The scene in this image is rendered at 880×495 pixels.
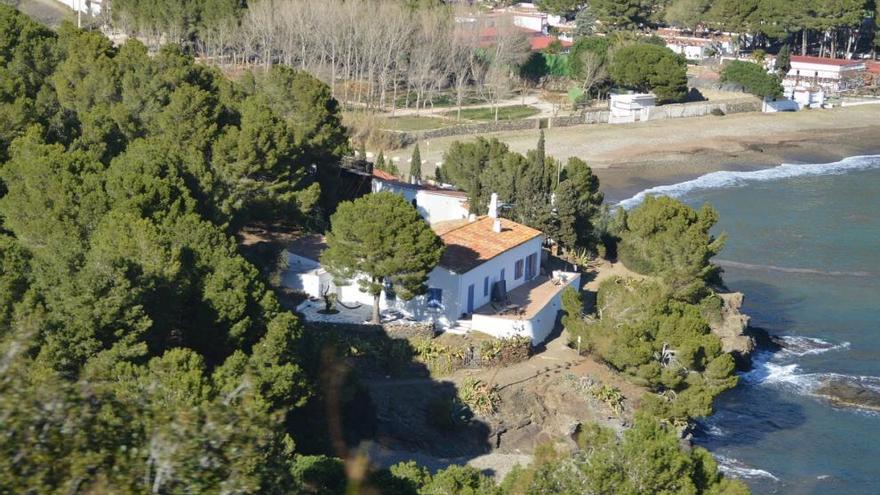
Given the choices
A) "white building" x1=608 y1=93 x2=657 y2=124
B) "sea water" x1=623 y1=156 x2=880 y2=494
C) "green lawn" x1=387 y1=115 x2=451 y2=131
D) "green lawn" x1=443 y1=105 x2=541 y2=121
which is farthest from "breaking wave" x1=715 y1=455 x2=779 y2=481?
"white building" x1=608 y1=93 x2=657 y2=124

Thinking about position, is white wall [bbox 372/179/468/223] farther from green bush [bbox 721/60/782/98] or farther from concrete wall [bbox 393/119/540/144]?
green bush [bbox 721/60/782/98]

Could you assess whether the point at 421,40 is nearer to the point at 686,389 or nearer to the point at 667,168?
the point at 667,168

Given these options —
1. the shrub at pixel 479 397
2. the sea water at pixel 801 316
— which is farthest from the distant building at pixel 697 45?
the shrub at pixel 479 397

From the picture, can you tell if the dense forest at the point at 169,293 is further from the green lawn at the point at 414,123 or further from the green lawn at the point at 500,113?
the green lawn at the point at 500,113

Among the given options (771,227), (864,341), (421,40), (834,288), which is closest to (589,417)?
(864,341)

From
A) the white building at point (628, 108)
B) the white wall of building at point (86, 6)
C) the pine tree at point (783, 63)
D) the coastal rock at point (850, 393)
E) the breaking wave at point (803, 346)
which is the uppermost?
the white wall of building at point (86, 6)

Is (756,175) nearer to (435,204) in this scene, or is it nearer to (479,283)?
(435,204)
